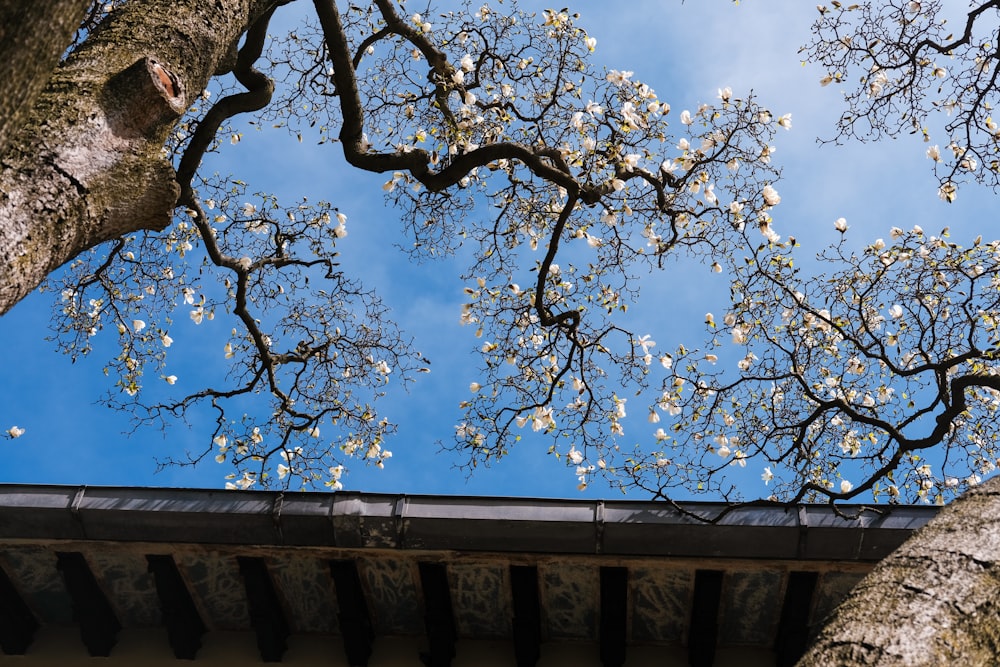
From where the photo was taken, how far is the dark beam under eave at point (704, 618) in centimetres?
502

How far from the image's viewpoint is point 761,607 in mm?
5141

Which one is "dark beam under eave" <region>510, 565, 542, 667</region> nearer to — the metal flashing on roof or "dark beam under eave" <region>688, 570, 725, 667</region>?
the metal flashing on roof

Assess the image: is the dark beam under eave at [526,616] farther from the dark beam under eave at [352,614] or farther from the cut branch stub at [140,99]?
the cut branch stub at [140,99]

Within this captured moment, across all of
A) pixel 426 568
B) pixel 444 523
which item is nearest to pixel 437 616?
pixel 426 568

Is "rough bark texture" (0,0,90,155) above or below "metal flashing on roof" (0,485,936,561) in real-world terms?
above

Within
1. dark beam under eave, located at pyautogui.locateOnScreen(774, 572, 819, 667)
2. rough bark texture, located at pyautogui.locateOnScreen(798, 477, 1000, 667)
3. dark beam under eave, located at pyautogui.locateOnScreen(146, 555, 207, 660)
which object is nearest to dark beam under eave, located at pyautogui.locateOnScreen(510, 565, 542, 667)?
dark beam under eave, located at pyautogui.locateOnScreen(774, 572, 819, 667)

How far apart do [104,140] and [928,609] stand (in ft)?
9.17

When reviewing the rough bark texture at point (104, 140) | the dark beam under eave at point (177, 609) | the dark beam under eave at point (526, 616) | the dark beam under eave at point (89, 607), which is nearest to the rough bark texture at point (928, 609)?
the rough bark texture at point (104, 140)

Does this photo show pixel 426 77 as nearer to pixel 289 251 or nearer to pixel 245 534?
pixel 289 251

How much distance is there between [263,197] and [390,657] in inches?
176

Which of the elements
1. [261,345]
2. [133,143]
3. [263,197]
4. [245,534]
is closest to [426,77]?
[263,197]

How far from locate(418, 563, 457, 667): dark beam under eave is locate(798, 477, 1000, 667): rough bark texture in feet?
11.1

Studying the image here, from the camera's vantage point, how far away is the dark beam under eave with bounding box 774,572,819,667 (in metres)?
4.96

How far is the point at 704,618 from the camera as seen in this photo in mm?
5141
